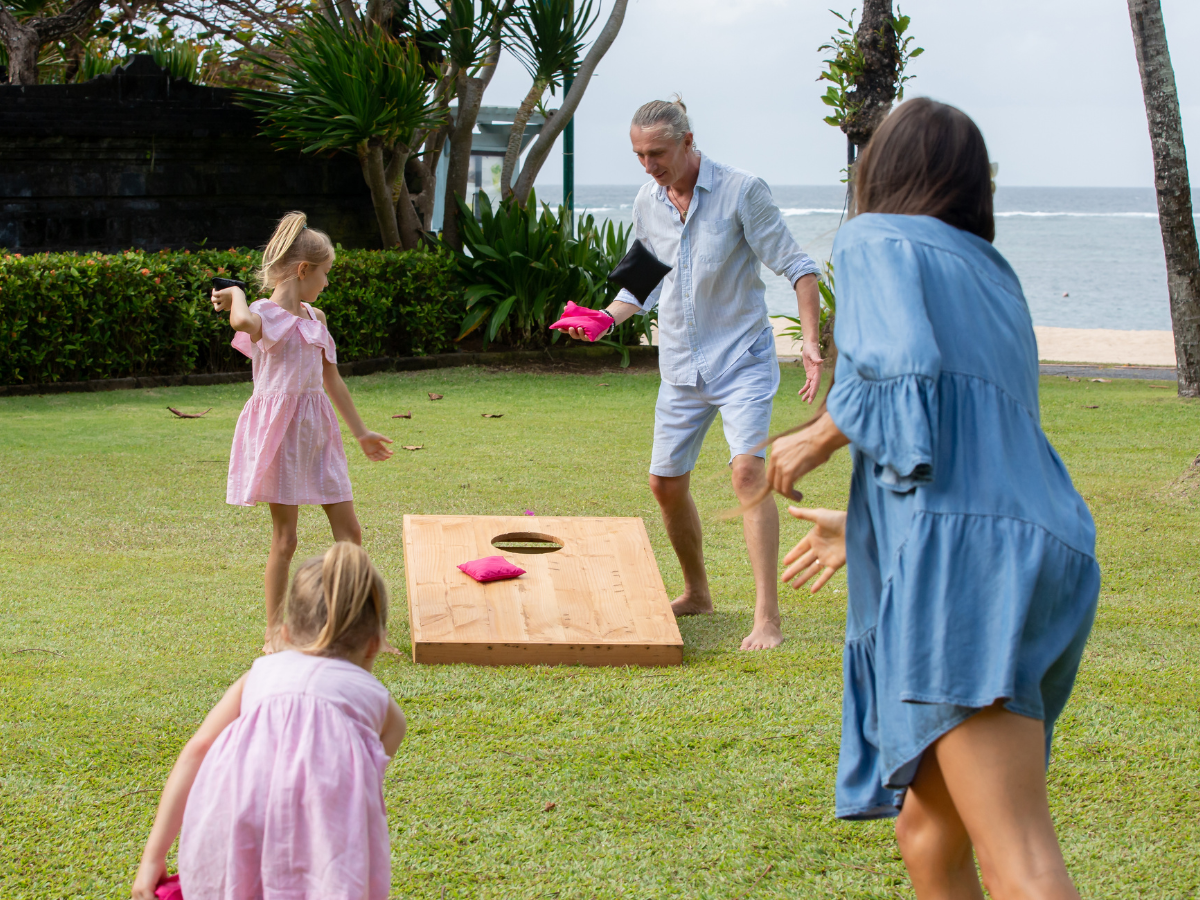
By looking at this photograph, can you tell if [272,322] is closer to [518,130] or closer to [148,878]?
[148,878]

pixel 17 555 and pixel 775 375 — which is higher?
pixel 775 375

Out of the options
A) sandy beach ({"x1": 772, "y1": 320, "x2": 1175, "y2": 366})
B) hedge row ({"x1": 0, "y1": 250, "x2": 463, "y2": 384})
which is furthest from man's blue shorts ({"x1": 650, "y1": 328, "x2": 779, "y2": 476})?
sandy beach ({"x1": 772, "y1": 320, "x2": 1175, "y2": 366})

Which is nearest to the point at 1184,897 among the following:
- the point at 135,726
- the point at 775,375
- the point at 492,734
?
the point at 492,734

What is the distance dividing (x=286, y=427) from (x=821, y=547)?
2.38 meters

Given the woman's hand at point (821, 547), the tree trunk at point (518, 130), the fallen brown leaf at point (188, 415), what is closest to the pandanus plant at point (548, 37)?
the tree trunk at point (518, 130)

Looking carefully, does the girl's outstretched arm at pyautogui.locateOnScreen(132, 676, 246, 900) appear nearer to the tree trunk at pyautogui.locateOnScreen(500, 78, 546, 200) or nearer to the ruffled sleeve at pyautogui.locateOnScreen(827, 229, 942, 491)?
the ruffled sleeve at pyautogui.locateOnScreen(827, 229, 942, 491)

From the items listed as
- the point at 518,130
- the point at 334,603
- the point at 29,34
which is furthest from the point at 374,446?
the point at 29,34

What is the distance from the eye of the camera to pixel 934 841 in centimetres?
190

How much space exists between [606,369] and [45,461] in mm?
6634

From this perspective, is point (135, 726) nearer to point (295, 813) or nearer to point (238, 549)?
point (295, 813)

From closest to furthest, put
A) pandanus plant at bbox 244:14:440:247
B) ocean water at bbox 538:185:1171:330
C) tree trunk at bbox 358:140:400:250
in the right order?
pandanus plant at bbox 244:14:440:247
tree trunk at bbox 358:140:400:250
ocean water at bbox 538:185:1171:330

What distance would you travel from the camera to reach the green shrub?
12617mm

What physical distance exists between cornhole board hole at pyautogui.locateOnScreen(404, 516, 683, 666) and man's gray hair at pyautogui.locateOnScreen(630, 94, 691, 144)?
1575 millimetres

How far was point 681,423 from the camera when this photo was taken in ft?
14.5
